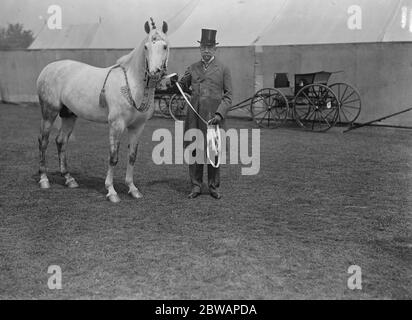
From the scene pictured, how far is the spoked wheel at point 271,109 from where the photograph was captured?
12.5 m

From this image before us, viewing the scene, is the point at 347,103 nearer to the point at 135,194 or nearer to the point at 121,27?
the point at 135,194

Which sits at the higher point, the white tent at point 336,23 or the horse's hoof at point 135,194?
the white tent at point 336,23

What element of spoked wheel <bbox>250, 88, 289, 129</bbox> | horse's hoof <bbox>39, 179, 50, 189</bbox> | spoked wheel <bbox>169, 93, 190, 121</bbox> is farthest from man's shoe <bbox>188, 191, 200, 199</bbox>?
spoked wheel <bbox>169, 93, 190, 121</bbox>

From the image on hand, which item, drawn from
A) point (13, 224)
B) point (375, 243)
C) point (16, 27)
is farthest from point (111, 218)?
point (16, 27)

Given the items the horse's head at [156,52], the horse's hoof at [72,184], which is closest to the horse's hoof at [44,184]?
the horse's hoof at [72,184]

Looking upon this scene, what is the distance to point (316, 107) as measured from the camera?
1195 centimetres

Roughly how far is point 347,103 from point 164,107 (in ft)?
18.3

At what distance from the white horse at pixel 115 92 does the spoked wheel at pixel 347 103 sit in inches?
310

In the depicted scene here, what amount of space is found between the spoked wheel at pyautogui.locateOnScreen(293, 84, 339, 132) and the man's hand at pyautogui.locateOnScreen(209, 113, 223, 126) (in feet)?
20.6

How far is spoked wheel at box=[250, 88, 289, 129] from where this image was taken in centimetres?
1255

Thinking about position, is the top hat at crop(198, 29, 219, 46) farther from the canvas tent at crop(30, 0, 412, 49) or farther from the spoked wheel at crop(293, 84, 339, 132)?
the canvas tent at crop(30, 0, 412, 49)

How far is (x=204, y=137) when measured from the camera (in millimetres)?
6039

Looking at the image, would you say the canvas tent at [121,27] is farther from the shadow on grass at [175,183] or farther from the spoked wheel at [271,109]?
the shadow on grass at [175,183]

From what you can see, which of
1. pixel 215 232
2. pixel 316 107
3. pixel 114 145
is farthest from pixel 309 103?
pixel 215 232
